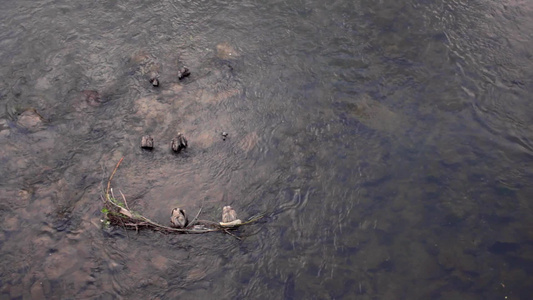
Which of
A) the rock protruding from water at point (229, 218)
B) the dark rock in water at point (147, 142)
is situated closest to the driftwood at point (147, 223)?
the rock protruding from water at point (229, 218)

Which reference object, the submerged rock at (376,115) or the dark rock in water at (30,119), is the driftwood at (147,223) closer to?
the dark rock in water at (30,119)

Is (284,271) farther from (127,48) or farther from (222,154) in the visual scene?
(127,48)

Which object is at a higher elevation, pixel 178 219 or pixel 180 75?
pixel 180 75

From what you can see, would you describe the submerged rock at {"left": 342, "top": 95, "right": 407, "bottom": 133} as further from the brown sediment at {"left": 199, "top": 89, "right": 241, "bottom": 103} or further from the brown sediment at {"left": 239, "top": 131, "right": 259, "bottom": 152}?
the brown sediment at {"left": 199, "top": 89, "right": 241, "bottom": 103}

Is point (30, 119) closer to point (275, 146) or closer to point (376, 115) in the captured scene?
point (275, 146)

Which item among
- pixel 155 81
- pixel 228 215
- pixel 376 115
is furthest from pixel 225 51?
pixel 228 215

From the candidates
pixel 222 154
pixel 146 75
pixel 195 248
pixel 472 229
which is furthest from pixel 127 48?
pixel 472 229

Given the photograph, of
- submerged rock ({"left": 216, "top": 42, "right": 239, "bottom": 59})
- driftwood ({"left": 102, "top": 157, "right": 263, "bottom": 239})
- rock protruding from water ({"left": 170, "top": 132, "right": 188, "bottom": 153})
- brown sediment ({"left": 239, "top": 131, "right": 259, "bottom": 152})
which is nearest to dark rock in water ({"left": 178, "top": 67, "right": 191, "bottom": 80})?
submerged rock ({"left": 216, "top": 42, "right": 239, "bottom": 59})

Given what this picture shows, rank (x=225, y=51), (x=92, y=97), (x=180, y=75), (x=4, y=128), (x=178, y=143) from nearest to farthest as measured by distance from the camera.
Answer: (x=178, y=143) → (x=4, y=128) → (x=92, y=97) → (x=180, y=75) → (x=225, y=51)
